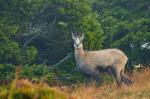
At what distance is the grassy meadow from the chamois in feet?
1.67

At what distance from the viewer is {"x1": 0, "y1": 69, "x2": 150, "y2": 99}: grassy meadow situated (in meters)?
4.60

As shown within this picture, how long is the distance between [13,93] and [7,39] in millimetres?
9974

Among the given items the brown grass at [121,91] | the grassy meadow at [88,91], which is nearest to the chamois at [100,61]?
the grassy meadow at [88,91]

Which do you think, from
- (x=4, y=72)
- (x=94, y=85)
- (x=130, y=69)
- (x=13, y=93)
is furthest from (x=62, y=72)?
(x=13, y=93)

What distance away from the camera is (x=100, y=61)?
635 inches

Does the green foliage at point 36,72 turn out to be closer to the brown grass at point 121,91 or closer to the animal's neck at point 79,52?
the brown grass at point 121,91

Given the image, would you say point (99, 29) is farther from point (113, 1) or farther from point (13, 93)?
point (13, 93)

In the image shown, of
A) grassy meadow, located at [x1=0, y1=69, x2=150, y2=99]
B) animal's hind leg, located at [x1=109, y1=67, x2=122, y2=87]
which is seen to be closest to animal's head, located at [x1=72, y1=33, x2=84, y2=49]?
animal's hind leg, located at [x1=109, y1=67, x2=122, y2=87]

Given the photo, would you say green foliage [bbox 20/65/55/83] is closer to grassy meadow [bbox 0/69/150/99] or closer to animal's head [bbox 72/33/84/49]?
grassy meadow [bbox 0/69/150/99]

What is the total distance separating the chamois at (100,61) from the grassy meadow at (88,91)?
0.51 meters

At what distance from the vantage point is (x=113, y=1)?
65.9 feet

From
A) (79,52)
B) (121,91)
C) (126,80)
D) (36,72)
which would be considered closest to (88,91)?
(121,91)

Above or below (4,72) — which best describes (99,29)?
above

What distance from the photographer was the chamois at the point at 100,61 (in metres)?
15.9
